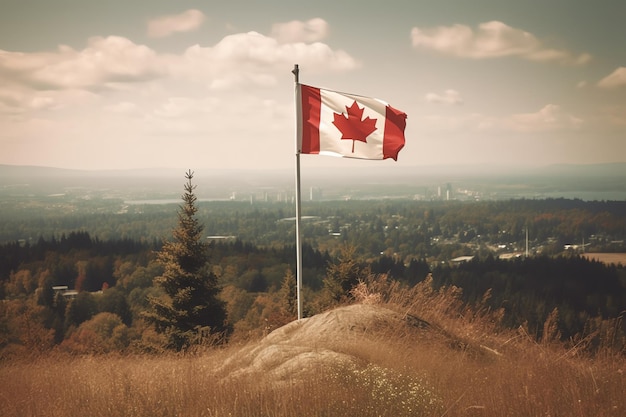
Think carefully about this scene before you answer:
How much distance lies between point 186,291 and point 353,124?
1315 centimetres

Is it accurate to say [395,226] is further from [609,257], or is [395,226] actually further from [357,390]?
[357,390]

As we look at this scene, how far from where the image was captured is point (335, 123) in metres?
11.1

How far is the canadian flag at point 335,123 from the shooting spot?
435 inches

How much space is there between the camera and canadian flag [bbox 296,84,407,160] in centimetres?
1104

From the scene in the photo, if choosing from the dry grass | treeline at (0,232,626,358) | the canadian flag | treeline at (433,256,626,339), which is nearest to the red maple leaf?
the canadian flag

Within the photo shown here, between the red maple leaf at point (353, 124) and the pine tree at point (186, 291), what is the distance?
42.6 feet

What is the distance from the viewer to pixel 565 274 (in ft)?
261

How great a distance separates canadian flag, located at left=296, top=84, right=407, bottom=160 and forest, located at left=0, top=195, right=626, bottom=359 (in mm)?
4507

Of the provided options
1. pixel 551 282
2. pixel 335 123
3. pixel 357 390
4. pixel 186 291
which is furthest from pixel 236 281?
pixel 357 390

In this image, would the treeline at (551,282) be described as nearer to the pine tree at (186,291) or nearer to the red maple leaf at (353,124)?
the pine tree at (186,291)

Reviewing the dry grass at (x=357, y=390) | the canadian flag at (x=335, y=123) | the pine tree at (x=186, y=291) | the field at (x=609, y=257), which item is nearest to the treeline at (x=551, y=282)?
the field at (x=609, y=257)

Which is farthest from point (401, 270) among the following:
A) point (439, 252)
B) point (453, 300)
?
point (453, 300)

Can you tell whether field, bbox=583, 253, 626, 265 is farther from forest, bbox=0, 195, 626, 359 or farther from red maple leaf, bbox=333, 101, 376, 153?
red maple leaf, bbox=333, 101, 376, 153

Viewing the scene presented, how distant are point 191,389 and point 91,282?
9394 cm
